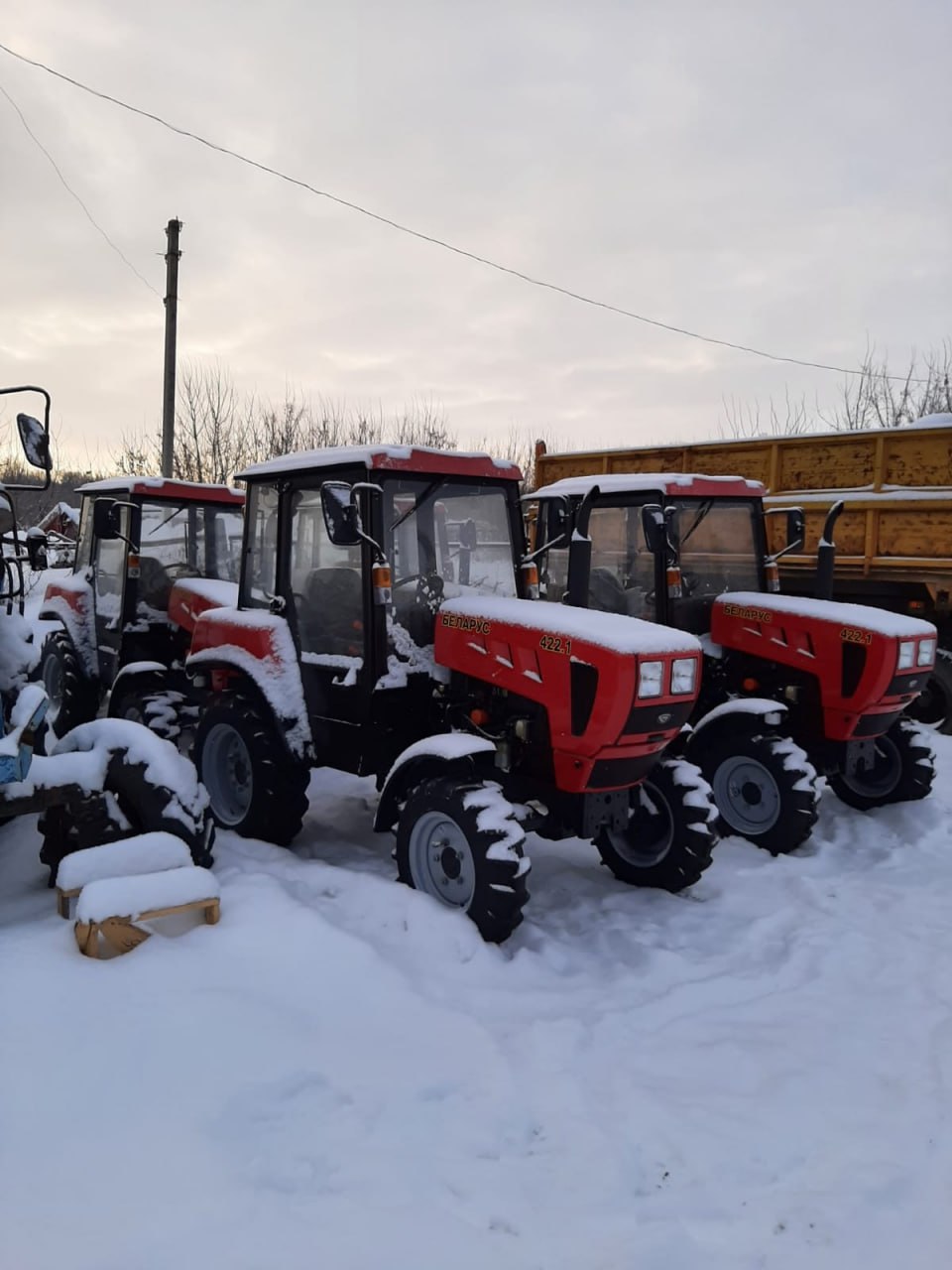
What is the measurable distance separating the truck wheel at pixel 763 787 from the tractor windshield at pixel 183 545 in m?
4.14

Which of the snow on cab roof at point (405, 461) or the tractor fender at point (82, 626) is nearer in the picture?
the snow on cab roof at point (405, 461)

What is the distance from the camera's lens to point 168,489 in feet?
24.2

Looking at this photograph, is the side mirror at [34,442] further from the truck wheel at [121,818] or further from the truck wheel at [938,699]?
the truck wheel at [938,699]

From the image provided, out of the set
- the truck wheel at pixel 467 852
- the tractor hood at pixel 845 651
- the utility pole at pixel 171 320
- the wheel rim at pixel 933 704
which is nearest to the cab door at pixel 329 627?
the truck wheel at pixel 467 852

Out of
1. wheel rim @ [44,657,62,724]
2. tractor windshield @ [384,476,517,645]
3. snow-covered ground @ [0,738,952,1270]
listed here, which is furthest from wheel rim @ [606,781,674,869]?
wheel rim @ [44,657,62,724]

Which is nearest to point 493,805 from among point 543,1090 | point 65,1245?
point 543,1090

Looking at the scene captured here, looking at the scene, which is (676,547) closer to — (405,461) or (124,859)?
(405,461)

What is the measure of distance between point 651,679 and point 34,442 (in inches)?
113

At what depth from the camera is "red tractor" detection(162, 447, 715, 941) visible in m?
4.18

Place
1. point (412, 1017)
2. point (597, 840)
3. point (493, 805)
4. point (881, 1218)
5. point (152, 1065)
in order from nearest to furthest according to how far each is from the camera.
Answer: point (881, 1218) < point (152, 1065) < point (412, 1017) < point (493, 805) < point (597, 840)

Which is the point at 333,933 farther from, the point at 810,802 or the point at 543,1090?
the point at 810,802

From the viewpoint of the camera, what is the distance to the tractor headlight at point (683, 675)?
14.0 feet

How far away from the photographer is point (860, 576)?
8422 mm

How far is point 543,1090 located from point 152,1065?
1234 mm
